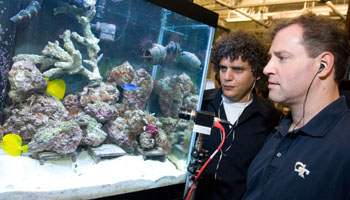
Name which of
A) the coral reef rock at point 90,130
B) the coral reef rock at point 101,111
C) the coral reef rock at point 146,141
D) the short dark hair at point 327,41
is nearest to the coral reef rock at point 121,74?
the coral reef rock at point 101,111

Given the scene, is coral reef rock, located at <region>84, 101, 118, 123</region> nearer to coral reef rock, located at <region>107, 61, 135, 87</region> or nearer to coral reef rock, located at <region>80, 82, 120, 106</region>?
coral reef rock, located at <region>80, 82, 120, 106</region>

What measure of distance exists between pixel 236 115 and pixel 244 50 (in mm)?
513

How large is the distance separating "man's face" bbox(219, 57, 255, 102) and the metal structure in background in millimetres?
3948

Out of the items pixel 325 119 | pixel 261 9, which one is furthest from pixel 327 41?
pixel 261 9

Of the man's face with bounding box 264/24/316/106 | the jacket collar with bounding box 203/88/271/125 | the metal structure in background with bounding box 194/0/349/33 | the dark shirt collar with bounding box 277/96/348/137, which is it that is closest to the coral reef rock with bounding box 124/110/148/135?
the jacket collar with bounding box 203/88/271/125

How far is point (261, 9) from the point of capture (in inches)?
247

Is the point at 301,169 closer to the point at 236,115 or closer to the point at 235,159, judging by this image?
the point at 235,159

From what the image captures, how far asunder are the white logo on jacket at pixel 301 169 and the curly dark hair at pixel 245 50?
87 cm

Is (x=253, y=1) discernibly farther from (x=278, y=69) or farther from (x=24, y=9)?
(x=24, y=9)

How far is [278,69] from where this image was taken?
1.17 m

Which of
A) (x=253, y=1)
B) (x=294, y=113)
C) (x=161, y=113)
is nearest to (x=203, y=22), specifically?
(x=161, y=113)

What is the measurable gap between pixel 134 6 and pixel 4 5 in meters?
0.58

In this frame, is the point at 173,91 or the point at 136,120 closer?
the point at 136,120

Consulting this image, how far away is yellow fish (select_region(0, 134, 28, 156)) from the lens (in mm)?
984
